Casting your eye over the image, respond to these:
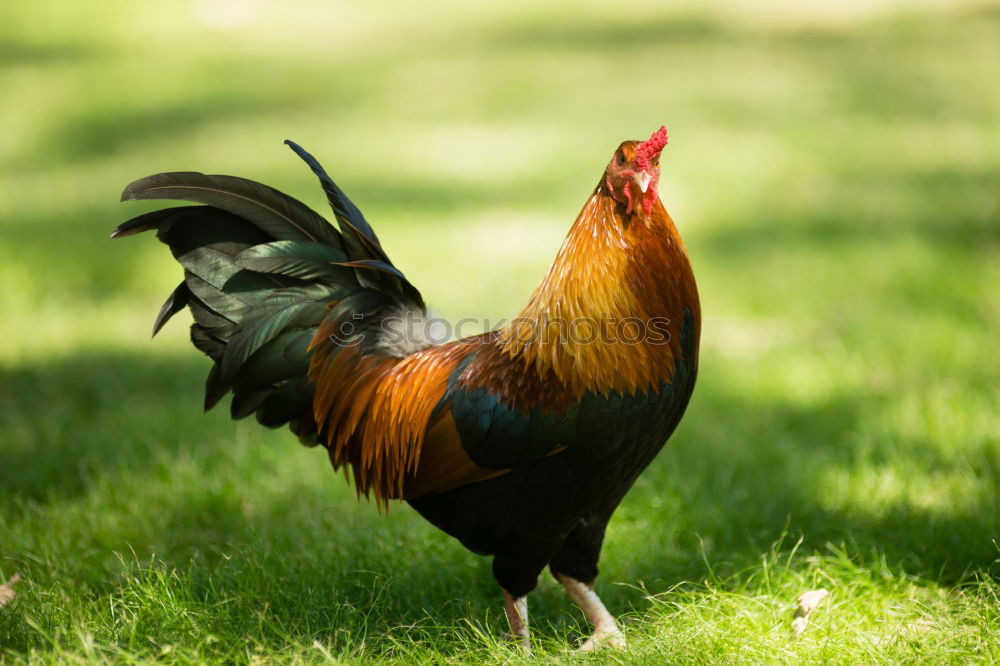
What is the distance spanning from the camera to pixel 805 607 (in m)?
3.12

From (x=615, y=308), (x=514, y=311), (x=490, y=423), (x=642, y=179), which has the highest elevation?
(x=642, y=179)

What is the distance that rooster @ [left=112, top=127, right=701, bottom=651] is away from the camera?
273 cm

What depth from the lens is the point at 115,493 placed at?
4098 millimetres

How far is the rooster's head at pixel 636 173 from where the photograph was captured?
2.72 meters

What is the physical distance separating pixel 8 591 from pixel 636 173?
254 centimetres

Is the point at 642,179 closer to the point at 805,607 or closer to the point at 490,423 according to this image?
the point at 490,423

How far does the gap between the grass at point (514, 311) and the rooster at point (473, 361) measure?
16.6 inches

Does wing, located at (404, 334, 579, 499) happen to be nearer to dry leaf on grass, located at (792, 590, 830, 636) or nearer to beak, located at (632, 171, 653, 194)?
beak, located at (632, 171, 653, 194)

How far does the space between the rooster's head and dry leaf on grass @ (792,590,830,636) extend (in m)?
1.47

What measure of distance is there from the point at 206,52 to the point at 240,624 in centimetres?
1268

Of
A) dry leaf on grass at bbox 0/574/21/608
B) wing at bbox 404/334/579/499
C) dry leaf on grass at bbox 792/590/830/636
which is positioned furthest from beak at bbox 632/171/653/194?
dry leaf on grass at bbox 0/574/21/608

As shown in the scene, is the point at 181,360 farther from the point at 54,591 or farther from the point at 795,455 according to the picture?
the point at 795,455

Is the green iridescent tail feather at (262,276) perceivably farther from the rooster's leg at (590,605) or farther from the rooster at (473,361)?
the rooster's leg at (590,605)

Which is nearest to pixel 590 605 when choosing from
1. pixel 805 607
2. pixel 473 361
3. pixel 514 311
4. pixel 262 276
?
pixel 805 607
